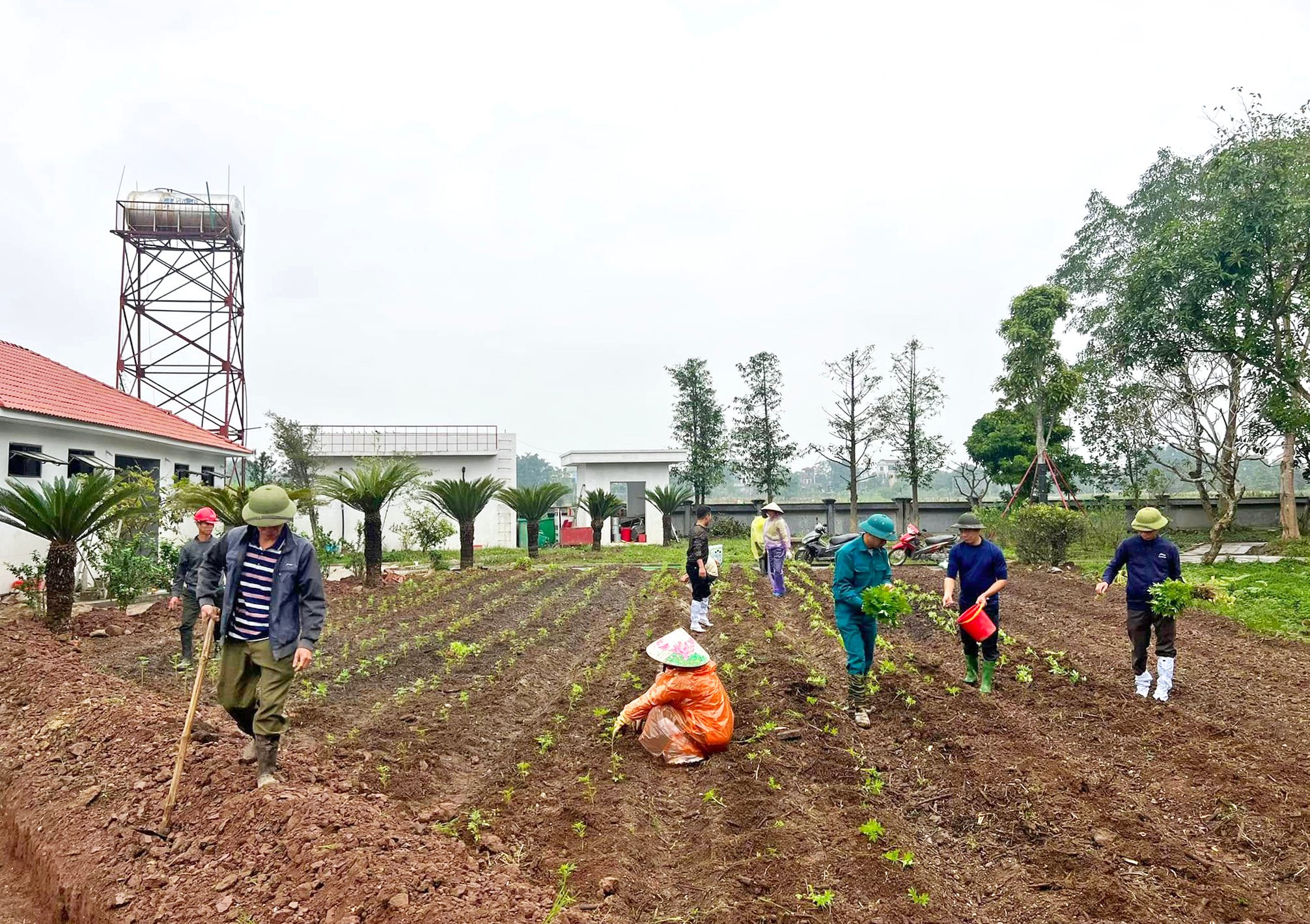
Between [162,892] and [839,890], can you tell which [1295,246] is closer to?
[839,890]

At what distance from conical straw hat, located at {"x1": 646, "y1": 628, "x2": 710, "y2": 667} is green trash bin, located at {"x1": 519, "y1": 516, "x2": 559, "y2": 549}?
21831mm

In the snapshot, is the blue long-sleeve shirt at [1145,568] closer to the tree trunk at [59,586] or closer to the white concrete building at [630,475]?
the tree trunk at [59,586]

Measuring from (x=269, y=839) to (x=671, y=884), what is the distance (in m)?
2.02

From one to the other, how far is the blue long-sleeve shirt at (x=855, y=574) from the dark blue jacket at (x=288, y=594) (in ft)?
12.9

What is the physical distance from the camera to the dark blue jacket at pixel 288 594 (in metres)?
4.58

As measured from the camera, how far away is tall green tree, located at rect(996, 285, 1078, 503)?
74.8 feet

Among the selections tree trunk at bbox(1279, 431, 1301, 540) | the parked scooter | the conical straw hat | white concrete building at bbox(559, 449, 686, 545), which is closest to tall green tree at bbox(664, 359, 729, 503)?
white concrete building at bbox(559, 449, 686, 545)

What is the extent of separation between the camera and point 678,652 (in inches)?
205

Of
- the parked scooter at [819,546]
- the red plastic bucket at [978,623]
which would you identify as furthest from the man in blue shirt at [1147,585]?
the parked scooter at [819,546]

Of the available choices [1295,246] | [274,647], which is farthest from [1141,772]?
[1295,246]

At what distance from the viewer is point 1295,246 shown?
15562 millimetres

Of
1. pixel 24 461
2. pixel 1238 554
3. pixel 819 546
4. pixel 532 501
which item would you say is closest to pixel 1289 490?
pixel 1238 554

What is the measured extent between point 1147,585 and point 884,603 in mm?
2351

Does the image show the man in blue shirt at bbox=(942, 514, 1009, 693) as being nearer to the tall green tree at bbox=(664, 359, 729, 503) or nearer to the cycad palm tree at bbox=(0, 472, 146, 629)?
the cycad palm tree at bbox=(0, 472, 146, 629)
